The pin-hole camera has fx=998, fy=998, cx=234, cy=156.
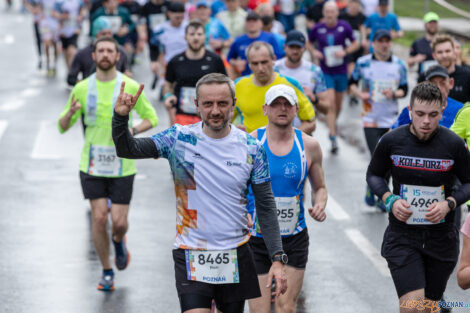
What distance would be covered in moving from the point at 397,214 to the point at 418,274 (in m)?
0.41

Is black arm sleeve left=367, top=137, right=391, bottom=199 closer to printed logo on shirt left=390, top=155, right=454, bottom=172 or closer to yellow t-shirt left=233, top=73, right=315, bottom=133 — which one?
printed logo on shirt left=390, top=155, right=454, bottom=172

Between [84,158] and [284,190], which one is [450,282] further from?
[84,158]

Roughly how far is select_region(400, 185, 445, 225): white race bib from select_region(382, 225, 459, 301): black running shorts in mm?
78

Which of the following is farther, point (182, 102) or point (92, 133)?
point (182, 102)

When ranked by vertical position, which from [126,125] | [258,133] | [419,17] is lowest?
[419,17]

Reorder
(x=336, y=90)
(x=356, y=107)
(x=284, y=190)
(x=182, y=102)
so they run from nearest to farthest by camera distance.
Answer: (x=284, y=190) → (x=182, y=102) → (x=336, y=90) → (x=356, y=107)

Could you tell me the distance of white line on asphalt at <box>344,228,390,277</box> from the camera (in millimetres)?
9250

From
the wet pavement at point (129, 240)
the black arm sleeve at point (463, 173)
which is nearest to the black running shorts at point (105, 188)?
the wet pavement at point (129, 240)

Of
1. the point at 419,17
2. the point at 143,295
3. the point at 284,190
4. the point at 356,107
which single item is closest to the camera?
the point at 284,190

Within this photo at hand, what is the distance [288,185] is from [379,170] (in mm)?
639

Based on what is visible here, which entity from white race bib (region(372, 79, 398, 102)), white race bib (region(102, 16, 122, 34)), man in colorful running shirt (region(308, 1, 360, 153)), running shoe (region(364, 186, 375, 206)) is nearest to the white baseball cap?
running shoe (region(364, 186, 375, 206))

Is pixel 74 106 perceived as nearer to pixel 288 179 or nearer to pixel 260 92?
pixel 260 92

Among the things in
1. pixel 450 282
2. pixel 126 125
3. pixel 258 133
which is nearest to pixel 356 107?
pixel 450 282

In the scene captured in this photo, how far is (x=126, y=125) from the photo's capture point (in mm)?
5363
